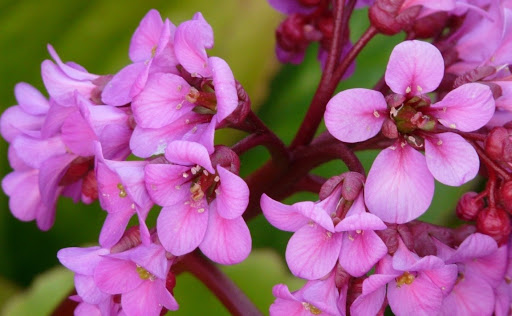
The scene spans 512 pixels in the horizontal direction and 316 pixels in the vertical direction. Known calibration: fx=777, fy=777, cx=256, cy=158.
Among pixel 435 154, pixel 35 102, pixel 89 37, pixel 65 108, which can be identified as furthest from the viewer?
pixel 89 37

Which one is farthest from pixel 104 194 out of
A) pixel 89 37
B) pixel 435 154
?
pixel 89 37

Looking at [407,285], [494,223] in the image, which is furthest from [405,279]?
[494,223]

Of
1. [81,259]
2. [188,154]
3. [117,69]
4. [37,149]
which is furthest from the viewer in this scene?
[117,69]

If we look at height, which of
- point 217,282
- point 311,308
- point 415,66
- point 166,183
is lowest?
point 217,282

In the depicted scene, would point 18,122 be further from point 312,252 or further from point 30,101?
point 312,252

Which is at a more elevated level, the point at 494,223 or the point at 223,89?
the point at 223,89

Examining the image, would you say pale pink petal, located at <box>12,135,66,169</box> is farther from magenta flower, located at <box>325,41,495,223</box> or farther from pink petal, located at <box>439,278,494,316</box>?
pink petal, located at <box>439,278,494,316</box>

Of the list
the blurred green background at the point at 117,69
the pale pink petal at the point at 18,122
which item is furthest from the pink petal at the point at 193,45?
the blurred green background at the point at 117,69

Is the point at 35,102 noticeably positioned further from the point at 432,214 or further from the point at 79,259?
the point at 432,214
